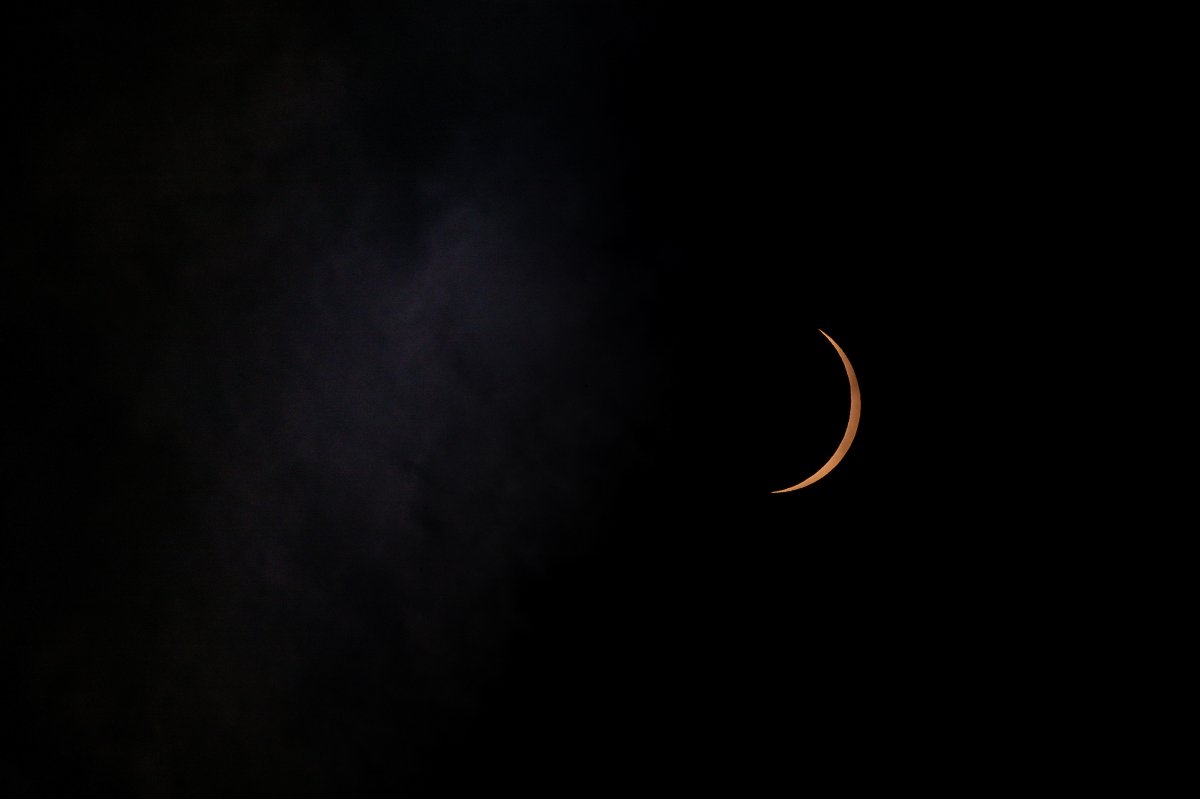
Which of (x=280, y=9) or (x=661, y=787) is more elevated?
(x=280, y=9)

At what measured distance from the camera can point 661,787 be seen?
6.28 feet

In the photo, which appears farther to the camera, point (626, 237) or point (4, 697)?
point (626, 237)

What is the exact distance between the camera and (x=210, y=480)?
6.16 feet

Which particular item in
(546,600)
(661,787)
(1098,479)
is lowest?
(661,787)

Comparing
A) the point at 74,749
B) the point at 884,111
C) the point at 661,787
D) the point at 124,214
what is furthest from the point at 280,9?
the point at 661,787

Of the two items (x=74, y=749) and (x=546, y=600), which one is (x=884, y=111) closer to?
(x=546, y=600)

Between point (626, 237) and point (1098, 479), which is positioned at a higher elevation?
point (626, 237)

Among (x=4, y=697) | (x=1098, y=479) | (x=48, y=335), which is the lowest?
(x=4, y=697)

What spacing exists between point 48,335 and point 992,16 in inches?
104

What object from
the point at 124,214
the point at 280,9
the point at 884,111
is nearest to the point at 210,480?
the point at 124,214

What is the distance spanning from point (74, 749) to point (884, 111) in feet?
9.07

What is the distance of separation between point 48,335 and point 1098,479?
2826 mm

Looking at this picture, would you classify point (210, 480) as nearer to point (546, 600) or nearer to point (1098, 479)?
point (546, 600)

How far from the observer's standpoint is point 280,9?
1.85 metres
